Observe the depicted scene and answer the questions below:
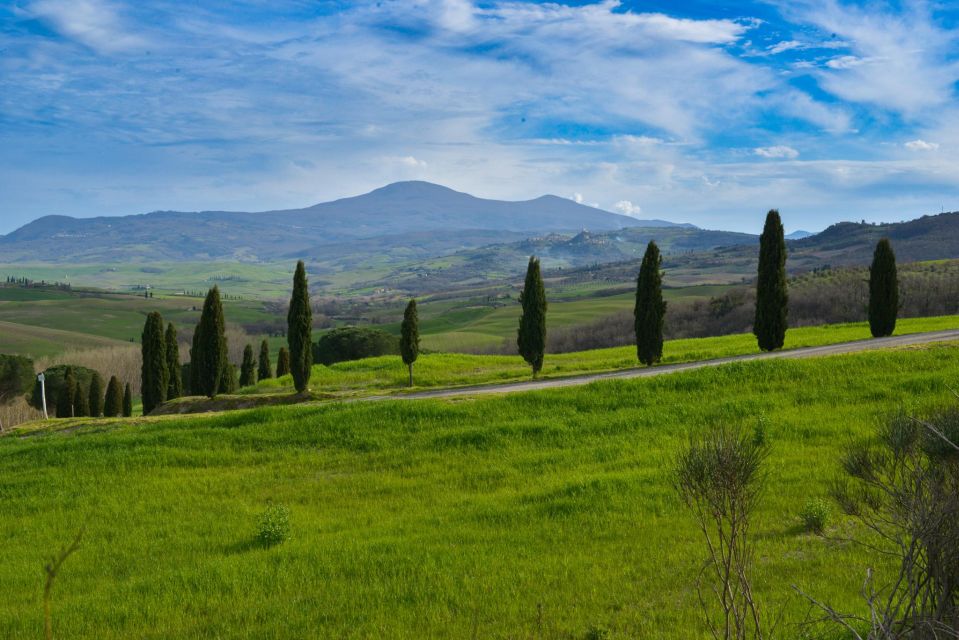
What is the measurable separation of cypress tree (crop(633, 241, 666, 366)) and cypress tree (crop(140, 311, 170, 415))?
36.3 m

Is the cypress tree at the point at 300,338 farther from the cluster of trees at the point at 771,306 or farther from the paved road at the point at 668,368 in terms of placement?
the cluster of trees at the point at 771,306

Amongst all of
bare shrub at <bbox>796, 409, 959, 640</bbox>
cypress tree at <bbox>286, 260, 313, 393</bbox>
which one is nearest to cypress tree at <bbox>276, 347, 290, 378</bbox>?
cypress tree at <bbox>286, 260, 313, 393</bbox>

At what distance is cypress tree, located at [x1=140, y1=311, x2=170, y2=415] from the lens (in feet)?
170

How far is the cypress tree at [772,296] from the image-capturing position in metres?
35.4

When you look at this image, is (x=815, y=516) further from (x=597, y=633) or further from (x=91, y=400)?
(x=91, y=400)

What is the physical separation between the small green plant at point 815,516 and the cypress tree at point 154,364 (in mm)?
50407

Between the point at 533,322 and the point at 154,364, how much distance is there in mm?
31369

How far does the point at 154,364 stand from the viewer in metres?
52.5

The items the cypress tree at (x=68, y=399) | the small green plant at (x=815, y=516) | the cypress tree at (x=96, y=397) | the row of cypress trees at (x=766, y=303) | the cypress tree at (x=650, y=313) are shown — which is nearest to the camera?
the small green plant at (x=815, y=516)

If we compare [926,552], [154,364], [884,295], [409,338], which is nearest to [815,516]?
[926,552]

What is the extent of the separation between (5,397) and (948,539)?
96.4 meters

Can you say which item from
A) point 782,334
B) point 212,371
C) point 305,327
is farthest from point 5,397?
point 782,334

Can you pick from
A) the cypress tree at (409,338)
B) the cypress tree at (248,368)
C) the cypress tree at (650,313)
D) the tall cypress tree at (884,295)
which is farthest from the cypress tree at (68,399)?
the tall cypress tree at (884,295)

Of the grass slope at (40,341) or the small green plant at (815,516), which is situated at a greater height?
the small green plant at (815,516)
